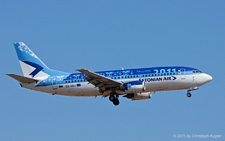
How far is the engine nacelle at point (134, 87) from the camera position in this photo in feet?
197

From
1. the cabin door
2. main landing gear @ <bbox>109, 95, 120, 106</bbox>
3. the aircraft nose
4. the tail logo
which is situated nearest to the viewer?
the cabin door

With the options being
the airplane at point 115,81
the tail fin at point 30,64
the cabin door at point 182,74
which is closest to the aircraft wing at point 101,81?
the airplane at point 115,81

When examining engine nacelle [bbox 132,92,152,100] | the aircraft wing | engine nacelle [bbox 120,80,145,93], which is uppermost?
the aircraft wing

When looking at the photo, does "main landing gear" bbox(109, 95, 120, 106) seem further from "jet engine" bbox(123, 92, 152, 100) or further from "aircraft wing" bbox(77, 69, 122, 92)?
"jet engine" bbox(123, 92, 152, 100)

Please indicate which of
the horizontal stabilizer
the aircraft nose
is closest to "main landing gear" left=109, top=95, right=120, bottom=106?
the horizontal stabilizer

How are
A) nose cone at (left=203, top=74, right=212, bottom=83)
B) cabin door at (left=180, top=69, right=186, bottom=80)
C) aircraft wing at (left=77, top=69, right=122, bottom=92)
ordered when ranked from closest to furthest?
aircraft wing at (left=77, top=69, right=122, bottom=92) < cabin door at (left=180, top=69, right=186, bottom=80) < nose cone at (left=203, top=74, right=212, bottom=83)

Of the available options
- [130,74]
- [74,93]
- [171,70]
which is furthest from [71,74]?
[171,70]

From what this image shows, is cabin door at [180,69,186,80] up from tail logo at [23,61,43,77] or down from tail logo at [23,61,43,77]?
down

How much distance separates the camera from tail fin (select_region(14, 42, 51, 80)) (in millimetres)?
65750

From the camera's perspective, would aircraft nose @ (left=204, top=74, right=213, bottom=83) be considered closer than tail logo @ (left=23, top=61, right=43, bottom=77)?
Yes

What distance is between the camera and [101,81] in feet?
200

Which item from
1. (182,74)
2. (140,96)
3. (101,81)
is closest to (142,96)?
(140,96)

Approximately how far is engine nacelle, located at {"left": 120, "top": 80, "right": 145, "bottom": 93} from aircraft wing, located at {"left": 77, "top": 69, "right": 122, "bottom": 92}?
85 centimetres

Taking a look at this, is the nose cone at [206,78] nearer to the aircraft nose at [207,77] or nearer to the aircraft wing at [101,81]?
the aircraft nose at [207,77]
